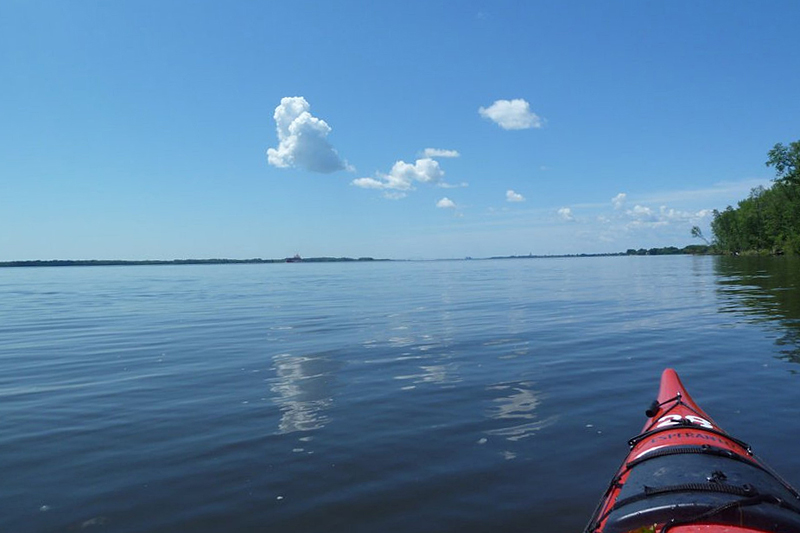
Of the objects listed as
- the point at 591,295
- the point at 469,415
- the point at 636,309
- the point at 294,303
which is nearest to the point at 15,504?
the point at 469,415

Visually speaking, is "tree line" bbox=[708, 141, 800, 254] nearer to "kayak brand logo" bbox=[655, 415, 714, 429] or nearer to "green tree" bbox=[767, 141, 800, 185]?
"green tree" bbox=[767, 141, 800, 185]

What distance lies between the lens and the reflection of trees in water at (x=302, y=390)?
9.24 m

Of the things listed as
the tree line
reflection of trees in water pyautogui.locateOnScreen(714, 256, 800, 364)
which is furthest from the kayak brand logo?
the tree line

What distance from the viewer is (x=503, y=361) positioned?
1373 cm

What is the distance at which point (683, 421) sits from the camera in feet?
19.5

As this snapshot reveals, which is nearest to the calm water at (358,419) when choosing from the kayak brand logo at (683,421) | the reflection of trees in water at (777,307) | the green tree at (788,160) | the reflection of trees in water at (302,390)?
the reflection of trees in water at (302,390)

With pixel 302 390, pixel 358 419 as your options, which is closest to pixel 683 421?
pixel 358 419

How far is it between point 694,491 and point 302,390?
8.35m

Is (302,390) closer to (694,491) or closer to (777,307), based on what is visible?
(694,491)

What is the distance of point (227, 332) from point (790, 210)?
10355 cm

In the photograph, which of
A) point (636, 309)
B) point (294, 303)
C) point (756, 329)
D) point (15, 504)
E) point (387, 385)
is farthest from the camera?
point (294, 303)

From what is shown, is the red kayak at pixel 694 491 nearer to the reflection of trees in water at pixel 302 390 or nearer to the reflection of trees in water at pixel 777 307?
the reflection of trees in water at pixel 302 390

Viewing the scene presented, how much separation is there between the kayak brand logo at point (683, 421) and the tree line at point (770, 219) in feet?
332

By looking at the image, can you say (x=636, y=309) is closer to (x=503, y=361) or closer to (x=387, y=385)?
(x=503, y=361)
